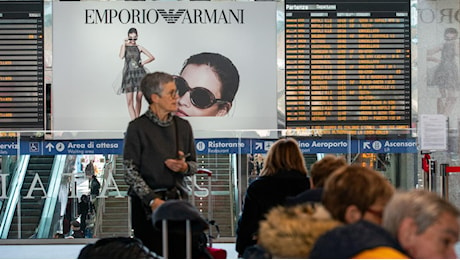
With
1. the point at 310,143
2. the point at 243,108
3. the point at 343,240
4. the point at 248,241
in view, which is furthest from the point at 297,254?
the point at 243,108

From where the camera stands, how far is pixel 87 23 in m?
8.82

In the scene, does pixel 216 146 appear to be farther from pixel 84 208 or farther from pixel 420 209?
pixel 420 209

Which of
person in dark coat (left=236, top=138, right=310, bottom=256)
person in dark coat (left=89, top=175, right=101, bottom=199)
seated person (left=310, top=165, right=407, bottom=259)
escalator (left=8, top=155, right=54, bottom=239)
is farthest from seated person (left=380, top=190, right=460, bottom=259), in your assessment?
escalator (left=8, top=155, right=54, bottom=239)

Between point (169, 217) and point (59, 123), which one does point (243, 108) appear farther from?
point (169, 217)

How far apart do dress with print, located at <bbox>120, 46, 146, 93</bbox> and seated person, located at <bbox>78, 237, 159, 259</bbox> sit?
5862mm

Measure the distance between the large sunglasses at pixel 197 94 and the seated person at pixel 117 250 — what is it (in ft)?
18.8

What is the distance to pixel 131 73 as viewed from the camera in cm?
885

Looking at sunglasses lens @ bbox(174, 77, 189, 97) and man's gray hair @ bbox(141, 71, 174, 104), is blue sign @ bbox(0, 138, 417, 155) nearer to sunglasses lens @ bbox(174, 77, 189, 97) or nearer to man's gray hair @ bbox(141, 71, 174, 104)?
sunglasses lens @ bbox(174, 77, 189, 97)

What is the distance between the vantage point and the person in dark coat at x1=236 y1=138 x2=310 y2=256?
4578mm

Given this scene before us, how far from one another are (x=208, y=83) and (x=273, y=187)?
4.34 meters

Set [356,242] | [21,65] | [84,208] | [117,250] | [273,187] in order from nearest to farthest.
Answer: [356,242] < [117,250] < [273,187] < [84,208] < [21,65]

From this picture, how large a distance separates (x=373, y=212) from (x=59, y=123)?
6725 mm

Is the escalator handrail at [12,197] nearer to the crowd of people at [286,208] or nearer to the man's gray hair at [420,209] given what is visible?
the crowd of people at [286,208]

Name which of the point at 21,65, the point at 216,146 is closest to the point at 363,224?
the point at 216,146
